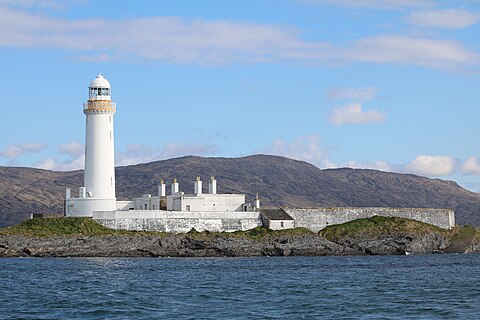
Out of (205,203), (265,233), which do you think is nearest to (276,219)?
(265,233)

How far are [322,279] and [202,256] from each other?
81.7 feet

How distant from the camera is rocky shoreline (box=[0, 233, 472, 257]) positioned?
238 ft

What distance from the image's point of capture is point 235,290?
45.1 metres

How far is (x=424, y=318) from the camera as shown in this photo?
114ft

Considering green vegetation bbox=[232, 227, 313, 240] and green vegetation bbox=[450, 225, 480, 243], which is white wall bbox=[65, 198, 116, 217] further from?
green vegetation bbox=[450, 225, 480, 243]

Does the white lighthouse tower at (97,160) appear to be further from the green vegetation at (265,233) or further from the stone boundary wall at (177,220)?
the green vegetation at (265,233)

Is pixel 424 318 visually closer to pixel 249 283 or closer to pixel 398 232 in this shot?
pixel 249 283

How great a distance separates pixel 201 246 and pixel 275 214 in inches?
384

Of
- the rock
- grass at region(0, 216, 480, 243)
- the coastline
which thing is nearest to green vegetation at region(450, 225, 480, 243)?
grass at region(0, 216, 480, 243)

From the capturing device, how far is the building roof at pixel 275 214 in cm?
8164

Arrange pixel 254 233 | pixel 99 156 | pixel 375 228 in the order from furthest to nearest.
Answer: pixel 375 228 < pixel 254 233 < pixel 99 156

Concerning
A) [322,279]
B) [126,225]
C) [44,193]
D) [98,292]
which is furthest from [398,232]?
[44,193]

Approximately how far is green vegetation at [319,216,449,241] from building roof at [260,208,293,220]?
12.3ft

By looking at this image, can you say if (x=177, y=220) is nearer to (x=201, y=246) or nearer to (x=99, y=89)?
(x=201, y=246)
